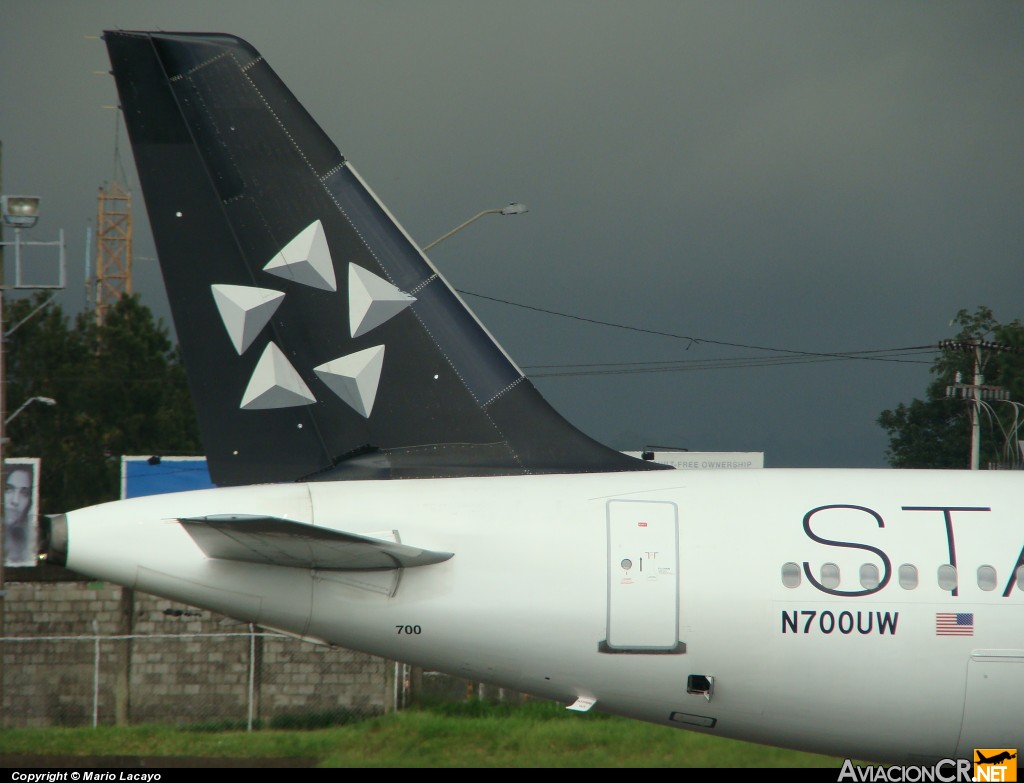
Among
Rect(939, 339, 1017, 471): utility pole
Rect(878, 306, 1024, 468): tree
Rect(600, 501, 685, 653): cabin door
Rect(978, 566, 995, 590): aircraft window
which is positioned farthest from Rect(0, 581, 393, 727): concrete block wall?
Rect(878, 306, 1024, 468): tree

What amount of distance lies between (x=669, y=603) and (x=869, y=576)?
5.47 ft

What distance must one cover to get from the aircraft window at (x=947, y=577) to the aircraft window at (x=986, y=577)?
22 cm

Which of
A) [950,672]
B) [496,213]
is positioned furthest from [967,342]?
[950,672]

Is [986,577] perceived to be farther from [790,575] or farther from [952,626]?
[790,575]

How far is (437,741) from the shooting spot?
14734 millimetres

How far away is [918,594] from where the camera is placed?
912 centimetres

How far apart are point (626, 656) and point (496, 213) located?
47.0 ft

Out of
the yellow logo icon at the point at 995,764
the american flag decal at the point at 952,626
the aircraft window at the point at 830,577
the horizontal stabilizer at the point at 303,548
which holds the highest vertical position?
the horizontal stabilizer at the point at 303,548

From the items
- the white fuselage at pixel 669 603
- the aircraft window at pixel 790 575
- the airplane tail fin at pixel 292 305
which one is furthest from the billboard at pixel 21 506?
the aircraft window at pixel 790 575

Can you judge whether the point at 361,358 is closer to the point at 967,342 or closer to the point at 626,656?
the point at 626,656

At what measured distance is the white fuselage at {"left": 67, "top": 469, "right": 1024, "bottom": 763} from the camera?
8961 millimetres

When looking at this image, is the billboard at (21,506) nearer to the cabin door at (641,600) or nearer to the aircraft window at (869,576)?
the cabin door at (641,600)

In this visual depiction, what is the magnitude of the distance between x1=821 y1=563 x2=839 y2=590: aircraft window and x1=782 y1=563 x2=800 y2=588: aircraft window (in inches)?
8.0

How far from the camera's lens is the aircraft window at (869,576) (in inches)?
359
